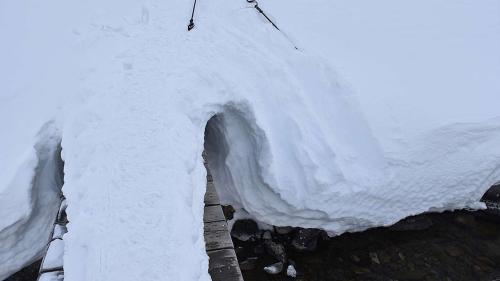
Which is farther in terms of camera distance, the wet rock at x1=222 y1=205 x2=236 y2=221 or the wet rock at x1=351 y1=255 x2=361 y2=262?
the wet rock at x1=222 y1=205 x2=236 y2=221

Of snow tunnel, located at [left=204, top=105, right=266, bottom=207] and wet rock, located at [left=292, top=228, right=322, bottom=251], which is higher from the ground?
snow tunnel, located at [left=204, top=105, right=266, bottom=207]

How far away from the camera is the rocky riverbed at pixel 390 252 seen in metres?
4.92

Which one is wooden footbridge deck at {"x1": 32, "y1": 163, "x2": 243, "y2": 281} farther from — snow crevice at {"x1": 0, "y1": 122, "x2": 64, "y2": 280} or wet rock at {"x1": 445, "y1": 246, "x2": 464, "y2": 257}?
wet rock at {"x1": 445, "y1": 246, "x2": 464, "y2": 257}

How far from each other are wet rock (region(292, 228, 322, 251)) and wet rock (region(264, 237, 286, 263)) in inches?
7.8

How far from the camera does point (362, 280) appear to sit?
191 inches

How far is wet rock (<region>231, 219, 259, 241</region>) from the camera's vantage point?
5.20 metres

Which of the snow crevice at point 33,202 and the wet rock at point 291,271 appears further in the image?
the wet rock at point 291,271

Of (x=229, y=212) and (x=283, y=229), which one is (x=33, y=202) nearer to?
(x=229, y=212)

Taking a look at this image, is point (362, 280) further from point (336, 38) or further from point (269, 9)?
point (269, 9)

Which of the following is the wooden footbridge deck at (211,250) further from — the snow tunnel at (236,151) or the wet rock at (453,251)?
the wet rock at (453,251)

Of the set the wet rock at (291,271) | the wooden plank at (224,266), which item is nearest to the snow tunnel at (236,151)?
the wet rock at (291,271)

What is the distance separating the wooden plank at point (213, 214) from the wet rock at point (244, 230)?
4.07ft

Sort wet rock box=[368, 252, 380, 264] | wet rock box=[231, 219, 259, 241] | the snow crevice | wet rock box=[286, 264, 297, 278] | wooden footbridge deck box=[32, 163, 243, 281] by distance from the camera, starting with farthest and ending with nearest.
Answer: wet rock box=[231, 219, 259, 241], wet rock box=[368, 252, 380, 264], wet rock box=[286, 264, 297, 278], the snow crevice, wooden footbridge deck box=[32, 163, 243, 281]

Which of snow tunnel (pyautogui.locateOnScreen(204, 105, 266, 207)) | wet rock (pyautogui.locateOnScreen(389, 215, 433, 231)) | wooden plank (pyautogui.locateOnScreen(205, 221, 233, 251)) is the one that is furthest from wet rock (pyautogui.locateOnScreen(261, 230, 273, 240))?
wet rock (pyautogui.locateOnScreen(389, 215, 433, 231))
